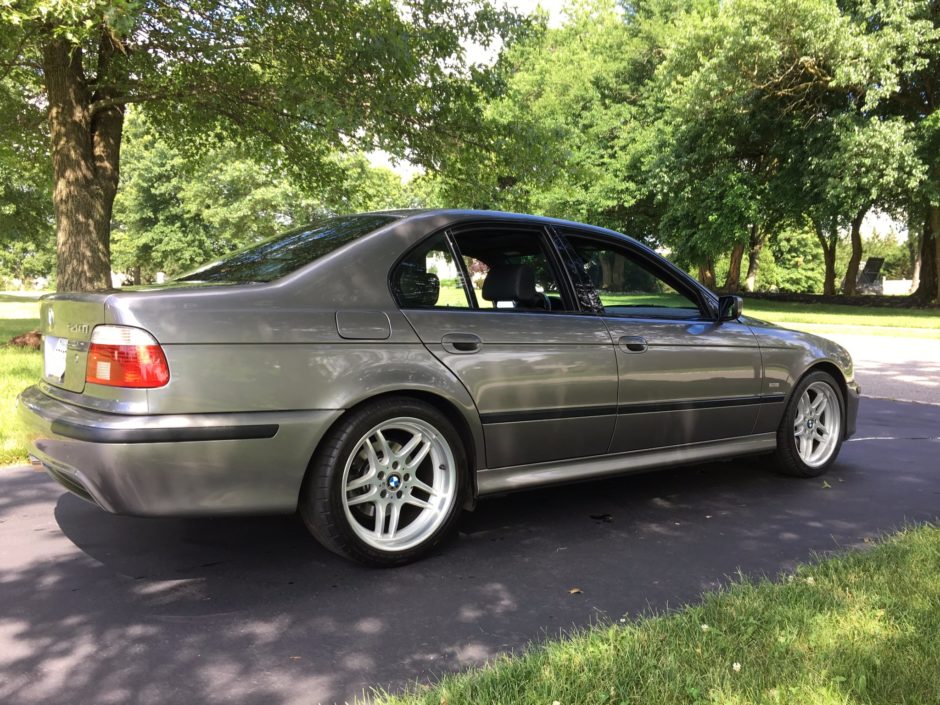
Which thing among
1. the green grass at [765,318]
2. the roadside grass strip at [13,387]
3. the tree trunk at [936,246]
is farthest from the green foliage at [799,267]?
the roadside grass strip at [13,387]

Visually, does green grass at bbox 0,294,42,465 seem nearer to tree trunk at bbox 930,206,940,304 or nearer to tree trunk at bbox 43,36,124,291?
tree trunk at bbox 43,36,124,291

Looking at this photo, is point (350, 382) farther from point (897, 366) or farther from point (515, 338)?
point (897, 366)

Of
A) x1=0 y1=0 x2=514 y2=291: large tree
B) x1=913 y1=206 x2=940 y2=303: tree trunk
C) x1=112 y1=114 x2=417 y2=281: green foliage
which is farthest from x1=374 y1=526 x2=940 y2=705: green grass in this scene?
x1=112 y1=114 x2=417 y2=281: green foliage

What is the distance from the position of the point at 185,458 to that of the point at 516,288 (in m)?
1.88

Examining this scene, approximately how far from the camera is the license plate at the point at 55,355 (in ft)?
10.7

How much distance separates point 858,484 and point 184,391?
13.7 ft

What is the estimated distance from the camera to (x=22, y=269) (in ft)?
256

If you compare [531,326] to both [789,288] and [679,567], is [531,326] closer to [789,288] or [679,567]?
[679,567]

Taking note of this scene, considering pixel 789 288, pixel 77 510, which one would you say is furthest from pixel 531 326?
pixel 789 288

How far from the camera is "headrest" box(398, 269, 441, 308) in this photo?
344cm

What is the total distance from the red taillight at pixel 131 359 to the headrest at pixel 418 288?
1.08 metres

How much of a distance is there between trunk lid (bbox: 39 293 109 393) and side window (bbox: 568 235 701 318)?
2.43m

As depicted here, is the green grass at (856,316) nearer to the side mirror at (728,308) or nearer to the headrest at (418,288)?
the side mirror at (728,308)

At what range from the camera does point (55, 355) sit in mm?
3373
